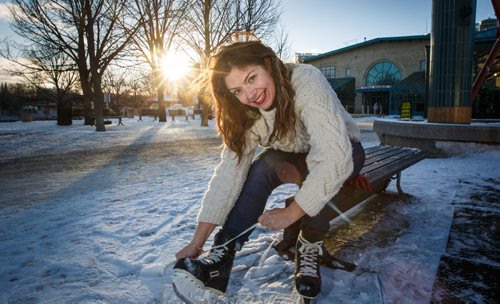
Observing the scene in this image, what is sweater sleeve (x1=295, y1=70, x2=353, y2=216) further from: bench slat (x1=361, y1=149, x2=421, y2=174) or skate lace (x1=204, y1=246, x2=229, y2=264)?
bench slat (x1=361, y1=149, x2=421, y2=174)

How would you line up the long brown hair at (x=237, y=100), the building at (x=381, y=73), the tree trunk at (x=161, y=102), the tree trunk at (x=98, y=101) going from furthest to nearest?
the building at (x=381, y=73) → the tree trunk at (x=161, y=102) → the tree trunk at (x=98, y=101) → the long brown hair at (x=237, y=100)

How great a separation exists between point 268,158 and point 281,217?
45 centimetres

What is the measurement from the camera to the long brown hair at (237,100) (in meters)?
1.61

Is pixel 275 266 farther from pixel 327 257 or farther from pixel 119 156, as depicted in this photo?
pixel 119 156

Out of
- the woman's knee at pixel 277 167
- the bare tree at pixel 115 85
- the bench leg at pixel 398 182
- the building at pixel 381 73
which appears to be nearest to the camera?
the woman's knee at pixel 277 167

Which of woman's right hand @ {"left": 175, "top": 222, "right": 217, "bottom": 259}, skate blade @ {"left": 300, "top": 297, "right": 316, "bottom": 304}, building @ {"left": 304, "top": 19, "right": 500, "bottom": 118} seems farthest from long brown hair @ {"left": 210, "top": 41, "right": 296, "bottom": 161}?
building @ {"left": 304, "top": 19, "right": 500, "bottom": 118}

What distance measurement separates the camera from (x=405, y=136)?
6.18 meters

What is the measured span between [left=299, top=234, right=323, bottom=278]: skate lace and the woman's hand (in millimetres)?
313

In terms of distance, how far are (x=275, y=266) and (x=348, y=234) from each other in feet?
2.60

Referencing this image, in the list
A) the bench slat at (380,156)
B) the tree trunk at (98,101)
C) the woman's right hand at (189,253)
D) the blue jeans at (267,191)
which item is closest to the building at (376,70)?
the tree trunk at (98,101)

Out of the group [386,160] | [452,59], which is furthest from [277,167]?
[452,59]

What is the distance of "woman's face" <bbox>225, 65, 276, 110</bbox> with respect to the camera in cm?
162

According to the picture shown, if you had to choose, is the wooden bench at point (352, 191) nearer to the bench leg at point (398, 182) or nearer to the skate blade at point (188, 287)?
the bench leg at point (398, 182)

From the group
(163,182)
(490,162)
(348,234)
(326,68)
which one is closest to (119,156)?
(163,182)
